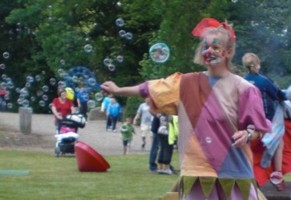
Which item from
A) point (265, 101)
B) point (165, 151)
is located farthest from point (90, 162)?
point (265, 101)

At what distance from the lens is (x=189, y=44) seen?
86.0 ft

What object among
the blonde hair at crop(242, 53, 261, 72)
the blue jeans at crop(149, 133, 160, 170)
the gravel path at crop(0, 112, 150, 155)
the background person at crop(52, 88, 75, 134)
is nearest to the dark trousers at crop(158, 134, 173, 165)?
the blue jeans at crop(149, 133, 160, 170)

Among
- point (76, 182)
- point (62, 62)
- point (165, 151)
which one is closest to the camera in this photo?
point (76, 182)

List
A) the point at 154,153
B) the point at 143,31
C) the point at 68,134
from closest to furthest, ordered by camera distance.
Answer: the point at 154,153 → the point at 68,134 → the point at 143,31

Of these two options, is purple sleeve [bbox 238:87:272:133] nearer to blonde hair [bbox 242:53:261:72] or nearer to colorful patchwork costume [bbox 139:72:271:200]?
colorful patchwork costume [bbox 139:72:271:200]

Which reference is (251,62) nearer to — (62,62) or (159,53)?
(159,53)

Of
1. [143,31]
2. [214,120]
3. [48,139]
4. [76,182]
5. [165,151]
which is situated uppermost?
[214,120]

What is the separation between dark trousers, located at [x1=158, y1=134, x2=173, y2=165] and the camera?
17.3m

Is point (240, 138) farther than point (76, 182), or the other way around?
point (76, 182)

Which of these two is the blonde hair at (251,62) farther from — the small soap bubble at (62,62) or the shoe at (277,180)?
the small soap bubble at (62,62)

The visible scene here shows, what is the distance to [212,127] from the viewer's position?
6191 mm

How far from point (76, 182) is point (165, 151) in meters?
2.81

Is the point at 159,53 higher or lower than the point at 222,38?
lower

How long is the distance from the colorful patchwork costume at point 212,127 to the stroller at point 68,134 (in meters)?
15.8
